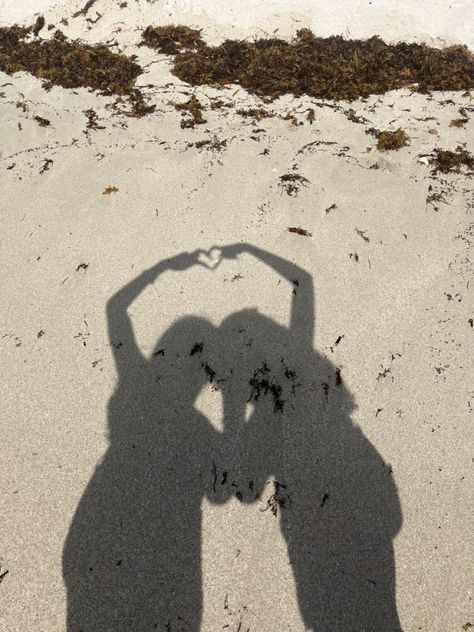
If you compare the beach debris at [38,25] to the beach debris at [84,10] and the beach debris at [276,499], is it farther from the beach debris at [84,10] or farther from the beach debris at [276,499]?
the beach debris at [276,499]

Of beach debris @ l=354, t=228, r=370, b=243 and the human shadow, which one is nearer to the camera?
the human shadow

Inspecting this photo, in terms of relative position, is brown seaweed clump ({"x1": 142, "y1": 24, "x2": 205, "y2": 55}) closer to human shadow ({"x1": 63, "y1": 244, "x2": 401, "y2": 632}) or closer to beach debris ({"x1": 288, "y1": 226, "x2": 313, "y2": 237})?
beach debris ({"x1": 288, "y1": 226, "x2": 313, "y2": 237})

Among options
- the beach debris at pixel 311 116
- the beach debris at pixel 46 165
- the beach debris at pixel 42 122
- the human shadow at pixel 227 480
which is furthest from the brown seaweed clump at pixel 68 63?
the human shadow at pixel 227 480

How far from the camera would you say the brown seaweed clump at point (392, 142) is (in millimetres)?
4539

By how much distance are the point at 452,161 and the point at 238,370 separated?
3.30m

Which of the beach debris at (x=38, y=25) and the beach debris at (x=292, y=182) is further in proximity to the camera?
the beach debris at (x=38, y=25)

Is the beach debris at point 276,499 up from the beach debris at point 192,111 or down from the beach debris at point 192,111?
down

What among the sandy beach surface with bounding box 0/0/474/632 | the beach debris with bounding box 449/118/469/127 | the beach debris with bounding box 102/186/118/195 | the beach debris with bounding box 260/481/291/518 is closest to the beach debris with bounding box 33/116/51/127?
the sandy beach surface with bounding box 0/0/474/632

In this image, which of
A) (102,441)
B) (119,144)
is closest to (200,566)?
(102,441)

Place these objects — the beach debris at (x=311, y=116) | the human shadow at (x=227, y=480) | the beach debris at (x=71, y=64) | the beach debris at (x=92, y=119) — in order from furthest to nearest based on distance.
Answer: the beach debris at (x=71, y=64) < the beach debris at (x=92, y=119) < the beach debris at (x=311, y=116) < the human shadow at (x=227, y=480)

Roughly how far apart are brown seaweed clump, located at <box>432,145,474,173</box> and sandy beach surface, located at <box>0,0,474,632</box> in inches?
5.2

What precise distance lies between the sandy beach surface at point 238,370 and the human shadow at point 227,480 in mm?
13

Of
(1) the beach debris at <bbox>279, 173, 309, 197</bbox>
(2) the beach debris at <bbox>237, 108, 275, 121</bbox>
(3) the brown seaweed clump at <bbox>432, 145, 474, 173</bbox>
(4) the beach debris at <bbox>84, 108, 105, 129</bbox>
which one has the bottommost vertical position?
(1) the beach debris at <bbox>279, 173, 309, 197</bbox>

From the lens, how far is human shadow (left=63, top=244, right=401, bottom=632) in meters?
2.30
